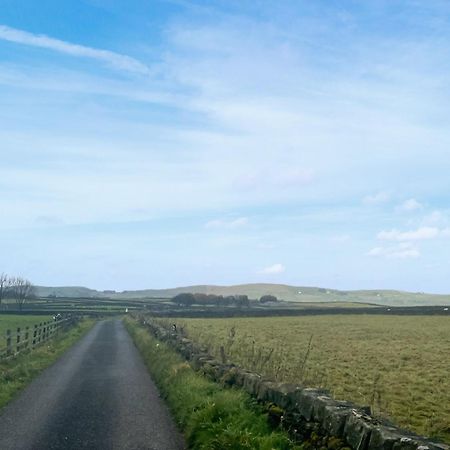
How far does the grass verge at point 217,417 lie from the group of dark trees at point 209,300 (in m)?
135

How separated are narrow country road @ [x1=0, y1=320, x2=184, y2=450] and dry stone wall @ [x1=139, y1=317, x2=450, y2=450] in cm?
194

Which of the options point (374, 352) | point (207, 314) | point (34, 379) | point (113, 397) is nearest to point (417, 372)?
point (374, 352)

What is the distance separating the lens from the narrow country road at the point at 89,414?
10.9m

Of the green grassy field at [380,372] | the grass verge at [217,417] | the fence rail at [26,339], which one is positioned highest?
A: the fence rail at [26,339]

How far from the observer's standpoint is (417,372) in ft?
74.8

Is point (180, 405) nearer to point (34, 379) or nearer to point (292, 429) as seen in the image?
point (292, 429)

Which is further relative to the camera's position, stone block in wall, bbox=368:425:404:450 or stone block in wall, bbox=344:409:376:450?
stone block in wall, bbox=344:409:376:450

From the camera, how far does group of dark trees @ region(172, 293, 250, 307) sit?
15238cm

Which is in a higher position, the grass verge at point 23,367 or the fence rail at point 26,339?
the fence rail at point 26,339

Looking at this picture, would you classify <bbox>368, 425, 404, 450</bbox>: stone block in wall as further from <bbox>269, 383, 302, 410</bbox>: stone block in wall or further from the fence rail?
the fence rail

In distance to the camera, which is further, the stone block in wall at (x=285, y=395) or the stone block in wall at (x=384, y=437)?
the stone block in wall at (x=285, y=395)

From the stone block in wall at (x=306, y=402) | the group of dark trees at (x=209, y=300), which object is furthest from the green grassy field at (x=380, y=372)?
the group of dark trees at (x=209, y=300)

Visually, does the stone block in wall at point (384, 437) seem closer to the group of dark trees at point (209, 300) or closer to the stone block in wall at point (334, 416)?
the stone block in wall at point (334, 416)

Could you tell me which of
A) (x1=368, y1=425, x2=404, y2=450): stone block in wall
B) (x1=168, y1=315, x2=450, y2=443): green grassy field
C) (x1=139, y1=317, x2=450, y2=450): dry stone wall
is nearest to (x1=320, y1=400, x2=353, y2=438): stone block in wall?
(x1=139, y1=317, x2=450, y2=450): dry stone wall
